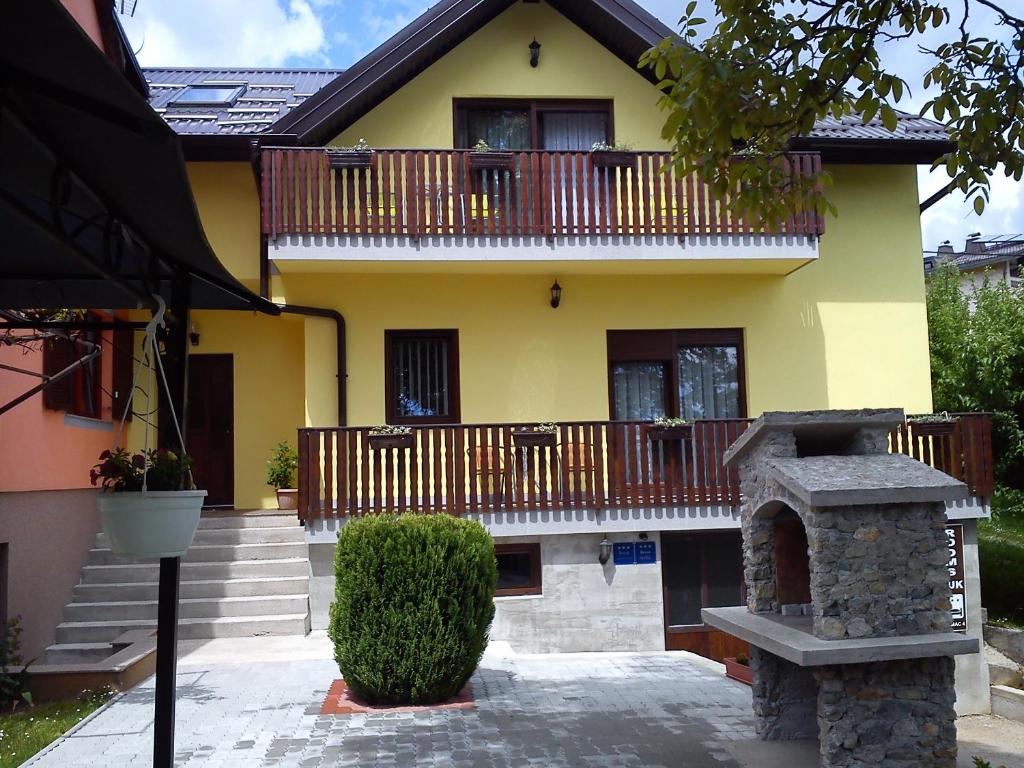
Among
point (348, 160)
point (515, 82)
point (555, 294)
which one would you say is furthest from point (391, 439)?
point (515, 82)

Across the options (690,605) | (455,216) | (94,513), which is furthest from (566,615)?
(94,513)

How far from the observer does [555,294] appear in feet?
43.2

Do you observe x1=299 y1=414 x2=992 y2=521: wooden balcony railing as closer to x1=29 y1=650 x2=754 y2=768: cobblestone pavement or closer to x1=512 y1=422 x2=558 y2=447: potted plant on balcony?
x1=512 y1=422 x2=558 y2=447: potted plant on balcony

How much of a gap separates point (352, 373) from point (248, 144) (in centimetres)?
346

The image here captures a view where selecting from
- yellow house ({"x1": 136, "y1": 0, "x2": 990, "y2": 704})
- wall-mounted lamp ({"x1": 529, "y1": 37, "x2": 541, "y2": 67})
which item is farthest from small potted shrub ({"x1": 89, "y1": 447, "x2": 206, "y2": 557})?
wall-mounted lamp ({"x1": 529, "y1": 37, "x2": 541, "y2": 67})

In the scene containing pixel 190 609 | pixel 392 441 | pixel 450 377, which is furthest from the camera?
pixel 450 377

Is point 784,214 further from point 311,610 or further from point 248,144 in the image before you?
point 248,144

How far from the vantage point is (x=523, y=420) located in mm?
13297

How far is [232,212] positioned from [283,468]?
12.3 feet

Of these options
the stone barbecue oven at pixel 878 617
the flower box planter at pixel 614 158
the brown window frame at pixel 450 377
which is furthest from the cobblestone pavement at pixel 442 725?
the flower box planter at pixel 614 158

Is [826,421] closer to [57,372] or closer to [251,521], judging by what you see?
[251,521]

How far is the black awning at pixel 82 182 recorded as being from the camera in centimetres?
301

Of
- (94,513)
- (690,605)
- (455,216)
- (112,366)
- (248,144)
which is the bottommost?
(690,605)

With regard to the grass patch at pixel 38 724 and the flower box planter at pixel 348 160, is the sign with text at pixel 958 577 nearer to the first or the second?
the flower box planter at pixel 348 160
